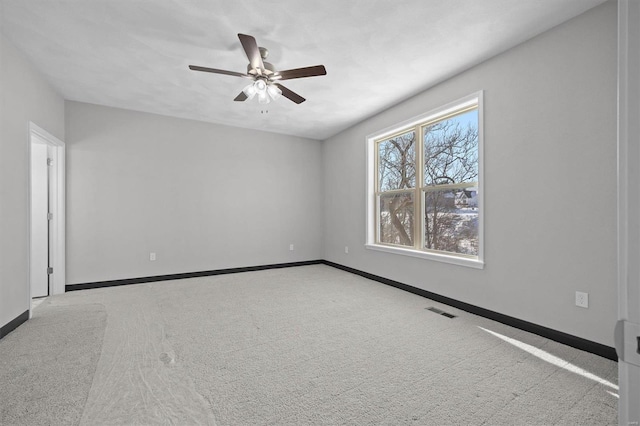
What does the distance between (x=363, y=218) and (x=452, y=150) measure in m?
1.85

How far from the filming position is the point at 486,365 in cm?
206

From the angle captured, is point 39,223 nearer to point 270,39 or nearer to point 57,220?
point 57,220

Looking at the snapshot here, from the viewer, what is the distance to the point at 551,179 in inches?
98.1

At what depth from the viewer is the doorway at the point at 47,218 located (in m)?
3.77

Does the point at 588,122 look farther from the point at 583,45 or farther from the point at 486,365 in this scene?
the point at 486,365

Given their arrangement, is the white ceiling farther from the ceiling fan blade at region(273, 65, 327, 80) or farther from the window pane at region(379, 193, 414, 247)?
the window pane at region(379, 193, 414, 247)

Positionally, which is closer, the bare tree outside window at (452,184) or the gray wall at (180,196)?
the bare tree outside window at (452,184)

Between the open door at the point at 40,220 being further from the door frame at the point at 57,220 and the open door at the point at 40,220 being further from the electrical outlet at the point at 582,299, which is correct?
the electrical outlet at the point at 582,299

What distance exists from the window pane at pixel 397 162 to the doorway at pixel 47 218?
4495 millimetres

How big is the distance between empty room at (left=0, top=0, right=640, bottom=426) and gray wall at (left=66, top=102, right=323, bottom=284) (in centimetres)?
3

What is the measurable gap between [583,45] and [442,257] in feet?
7.49

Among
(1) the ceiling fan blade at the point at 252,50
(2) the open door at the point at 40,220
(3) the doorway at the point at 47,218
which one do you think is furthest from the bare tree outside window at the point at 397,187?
(2) the open door at the point at 40,220

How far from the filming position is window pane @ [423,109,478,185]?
3.30m

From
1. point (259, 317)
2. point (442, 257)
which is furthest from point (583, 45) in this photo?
point (259, 317)
